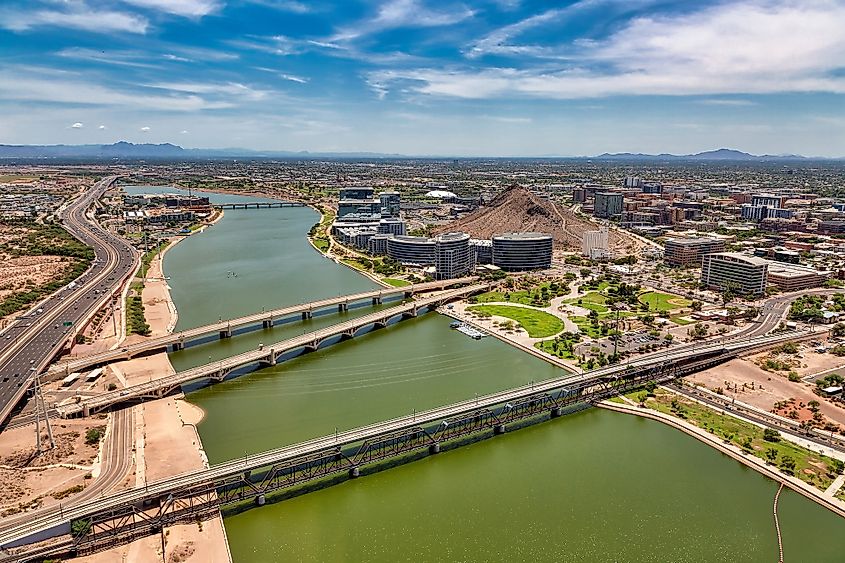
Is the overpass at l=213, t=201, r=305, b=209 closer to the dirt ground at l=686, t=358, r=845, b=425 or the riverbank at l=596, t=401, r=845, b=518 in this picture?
the dirt ground at l=686, t=358, r=845, b=425

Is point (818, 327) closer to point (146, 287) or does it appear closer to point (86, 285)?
point (146, 287)

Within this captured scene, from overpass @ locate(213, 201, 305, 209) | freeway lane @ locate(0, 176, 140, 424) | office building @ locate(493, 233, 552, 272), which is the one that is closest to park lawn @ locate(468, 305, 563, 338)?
office building @ locate(493, 233, 552, 272)

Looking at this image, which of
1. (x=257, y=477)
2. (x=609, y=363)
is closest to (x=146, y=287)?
(x=257, y=477)

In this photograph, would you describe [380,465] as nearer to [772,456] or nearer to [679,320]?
[772,456]

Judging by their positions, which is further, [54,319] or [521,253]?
[521,253]

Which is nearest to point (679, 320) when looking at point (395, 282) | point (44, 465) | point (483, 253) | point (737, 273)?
point (737, 273)

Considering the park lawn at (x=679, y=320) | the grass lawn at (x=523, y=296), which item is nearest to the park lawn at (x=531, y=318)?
the grass lawn at (x=523, y=296)

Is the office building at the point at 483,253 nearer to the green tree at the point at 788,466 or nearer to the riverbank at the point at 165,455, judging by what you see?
the riverbank at the point at 165,455
